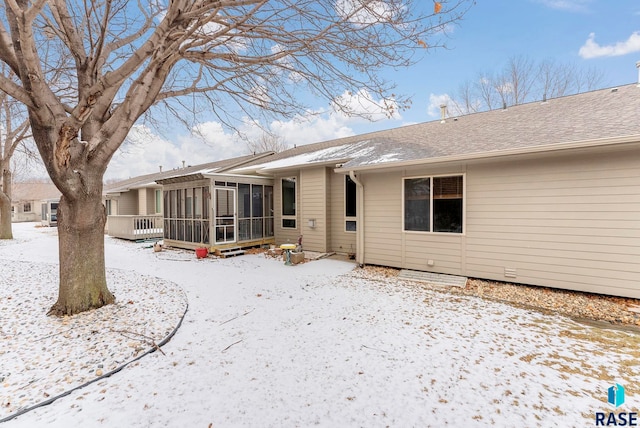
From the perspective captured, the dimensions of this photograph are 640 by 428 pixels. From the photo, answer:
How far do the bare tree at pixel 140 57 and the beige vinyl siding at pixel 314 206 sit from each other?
3.77 meters

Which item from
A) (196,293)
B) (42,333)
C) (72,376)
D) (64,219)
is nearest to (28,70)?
(64,219)

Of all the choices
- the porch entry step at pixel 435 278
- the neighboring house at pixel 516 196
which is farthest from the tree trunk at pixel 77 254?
the porch entry step at pixel 435 278

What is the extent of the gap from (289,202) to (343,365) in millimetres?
7629

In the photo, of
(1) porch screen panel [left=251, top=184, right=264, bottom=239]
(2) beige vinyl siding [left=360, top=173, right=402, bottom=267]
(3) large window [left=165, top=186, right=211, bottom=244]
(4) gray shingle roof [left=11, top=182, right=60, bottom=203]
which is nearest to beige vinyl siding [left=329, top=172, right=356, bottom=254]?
(2) beige vinyl siding [left=360, top=173, right=402, bottom=267]

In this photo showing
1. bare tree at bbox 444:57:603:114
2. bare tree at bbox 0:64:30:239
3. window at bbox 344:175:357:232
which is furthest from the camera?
bare tree at bbox 444:57:603:114

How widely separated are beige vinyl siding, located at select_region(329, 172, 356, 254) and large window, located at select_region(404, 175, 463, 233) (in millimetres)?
2224

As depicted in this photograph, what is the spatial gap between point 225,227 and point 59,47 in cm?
585

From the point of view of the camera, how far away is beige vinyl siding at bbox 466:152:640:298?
4.65m

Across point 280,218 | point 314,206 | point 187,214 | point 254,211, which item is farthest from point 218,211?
point 314,206

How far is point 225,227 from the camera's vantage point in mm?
9516

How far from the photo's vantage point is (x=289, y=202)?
10.2 meters

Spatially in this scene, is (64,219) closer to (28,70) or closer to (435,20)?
(28,70)

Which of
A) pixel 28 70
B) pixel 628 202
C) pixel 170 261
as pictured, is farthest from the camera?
pixel 170 261

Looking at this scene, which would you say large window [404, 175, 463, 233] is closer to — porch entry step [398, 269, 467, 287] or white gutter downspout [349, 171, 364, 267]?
porch entry step [398, 269, 467, 287]
